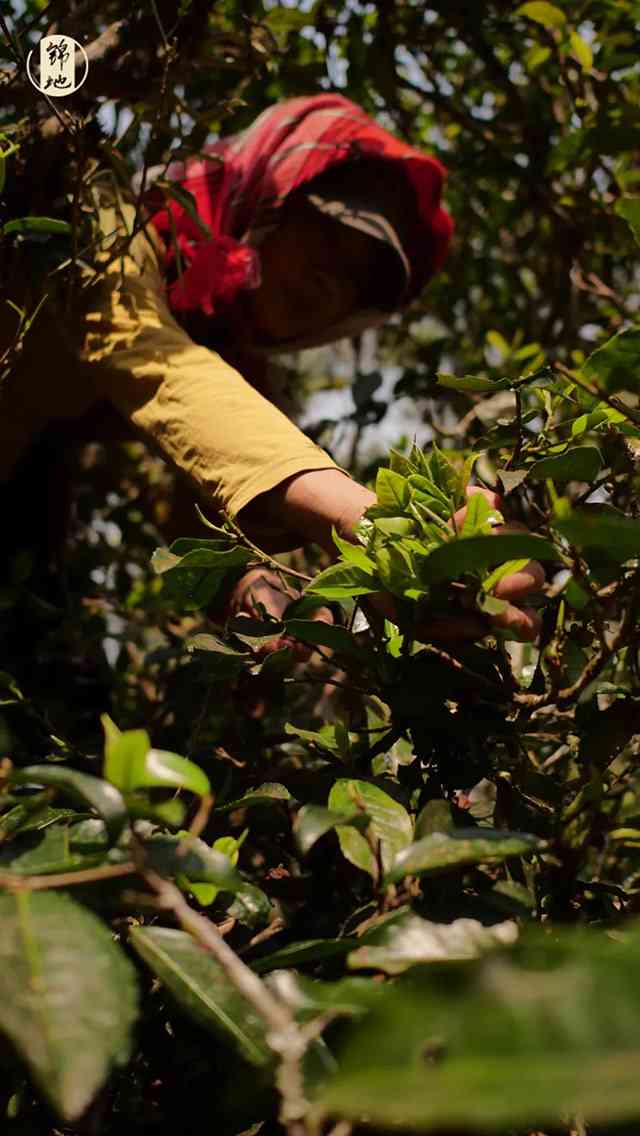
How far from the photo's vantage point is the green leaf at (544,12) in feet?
4.57

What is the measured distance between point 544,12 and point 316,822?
4.50 feet

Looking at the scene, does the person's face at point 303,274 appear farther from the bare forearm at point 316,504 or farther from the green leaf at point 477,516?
the green leaf at point 477,516

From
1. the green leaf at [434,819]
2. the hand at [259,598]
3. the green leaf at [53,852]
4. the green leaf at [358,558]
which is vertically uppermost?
the green leaf at [53,852]

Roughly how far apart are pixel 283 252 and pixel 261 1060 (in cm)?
109

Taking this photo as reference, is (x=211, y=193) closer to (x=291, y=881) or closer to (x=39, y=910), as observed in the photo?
(x=291, y=881)

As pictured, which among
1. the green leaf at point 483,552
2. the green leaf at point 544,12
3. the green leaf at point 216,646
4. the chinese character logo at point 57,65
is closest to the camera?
the green leaf at point 483,552

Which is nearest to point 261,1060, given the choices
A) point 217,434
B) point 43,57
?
point 217,434

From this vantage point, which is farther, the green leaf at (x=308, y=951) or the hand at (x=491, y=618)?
the hand at (x=491, y=618)

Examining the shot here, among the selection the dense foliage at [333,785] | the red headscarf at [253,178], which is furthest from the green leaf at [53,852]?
the red headscarf at [253,178]

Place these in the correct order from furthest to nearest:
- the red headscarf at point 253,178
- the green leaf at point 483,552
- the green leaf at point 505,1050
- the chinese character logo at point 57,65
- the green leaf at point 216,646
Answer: the red headscarf at point 253,178, the chinese character logo at point 57,65, the green leaf at point 216,646, the green leaf at point 483,552, the green leaf at point 505,1050

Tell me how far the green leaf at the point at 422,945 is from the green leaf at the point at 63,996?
4.2 inches

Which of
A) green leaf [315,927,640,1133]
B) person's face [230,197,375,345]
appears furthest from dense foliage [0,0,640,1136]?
person's face [230,197,375,345]

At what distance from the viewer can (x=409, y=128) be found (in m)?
1.84

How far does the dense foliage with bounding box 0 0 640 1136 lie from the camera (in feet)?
1.03
